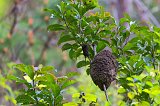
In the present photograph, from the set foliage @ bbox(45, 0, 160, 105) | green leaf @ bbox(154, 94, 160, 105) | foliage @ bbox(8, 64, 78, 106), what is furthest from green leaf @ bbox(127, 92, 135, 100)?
foliage @ bbox(8, 64, 78, 106)

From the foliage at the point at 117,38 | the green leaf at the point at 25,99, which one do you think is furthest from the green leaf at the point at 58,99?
the foliage at the point at 117,38

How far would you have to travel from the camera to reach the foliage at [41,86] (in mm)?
1867

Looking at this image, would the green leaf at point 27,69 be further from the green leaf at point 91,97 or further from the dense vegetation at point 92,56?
the green leaf at point 91,97

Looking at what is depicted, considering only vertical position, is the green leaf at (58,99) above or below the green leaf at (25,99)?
below

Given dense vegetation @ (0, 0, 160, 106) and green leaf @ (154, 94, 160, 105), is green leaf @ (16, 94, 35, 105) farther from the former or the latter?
green leaf @ (154, 94, 160, 105)

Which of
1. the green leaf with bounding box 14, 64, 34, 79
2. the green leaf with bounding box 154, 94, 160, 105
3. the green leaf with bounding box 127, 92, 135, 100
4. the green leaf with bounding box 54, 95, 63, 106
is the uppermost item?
the green leaf with bounding box 14, 64, 34, 79

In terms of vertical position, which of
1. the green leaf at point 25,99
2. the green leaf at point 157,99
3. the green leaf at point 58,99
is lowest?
the green leaf at point 157,99

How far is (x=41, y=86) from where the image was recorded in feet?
6.40

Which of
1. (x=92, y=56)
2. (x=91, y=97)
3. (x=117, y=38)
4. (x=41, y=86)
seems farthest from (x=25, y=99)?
(x=117, y=38)

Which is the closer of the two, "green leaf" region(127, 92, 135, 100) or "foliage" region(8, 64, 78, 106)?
A: "foliage" region(8, 64, 78, 106)

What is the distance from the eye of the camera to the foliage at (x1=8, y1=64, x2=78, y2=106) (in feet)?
6.13

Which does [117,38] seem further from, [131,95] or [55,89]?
[55,89]

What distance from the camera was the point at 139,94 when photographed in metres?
1.98

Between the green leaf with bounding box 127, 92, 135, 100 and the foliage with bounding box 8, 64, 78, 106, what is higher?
the foliage with bounding box 8, 64, 78, 106
